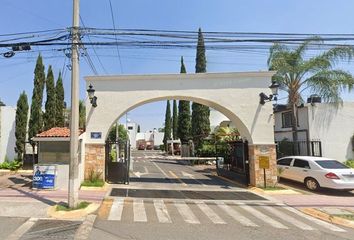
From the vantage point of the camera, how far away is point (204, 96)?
1590cm

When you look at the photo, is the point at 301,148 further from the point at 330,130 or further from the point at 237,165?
the point at 237,165

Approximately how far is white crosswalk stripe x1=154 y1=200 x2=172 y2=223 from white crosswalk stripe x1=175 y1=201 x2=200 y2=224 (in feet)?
1.55

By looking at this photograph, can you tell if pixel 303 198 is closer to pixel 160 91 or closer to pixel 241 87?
pixel 241 87

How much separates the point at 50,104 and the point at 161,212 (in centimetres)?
1643

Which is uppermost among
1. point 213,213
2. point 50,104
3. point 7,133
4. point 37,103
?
point 50,104

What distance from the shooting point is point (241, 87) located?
632 inches

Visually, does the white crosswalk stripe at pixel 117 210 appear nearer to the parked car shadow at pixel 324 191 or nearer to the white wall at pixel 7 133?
the parked car shadow at pixel 324 191

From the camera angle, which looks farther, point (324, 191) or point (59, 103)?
point (59, 103)

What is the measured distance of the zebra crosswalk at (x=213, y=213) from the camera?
9180 mm

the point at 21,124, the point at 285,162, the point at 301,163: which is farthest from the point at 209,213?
the point at 21,124

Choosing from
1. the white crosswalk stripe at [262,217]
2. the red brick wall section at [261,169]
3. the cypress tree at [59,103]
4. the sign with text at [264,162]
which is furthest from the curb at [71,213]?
the cypress tree at [59,103]

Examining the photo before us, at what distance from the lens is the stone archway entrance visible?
15750 mm

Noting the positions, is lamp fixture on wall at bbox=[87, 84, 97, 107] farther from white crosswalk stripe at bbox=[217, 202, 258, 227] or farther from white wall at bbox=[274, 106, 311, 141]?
white wall at bbox=[274, 106, 311, 141]

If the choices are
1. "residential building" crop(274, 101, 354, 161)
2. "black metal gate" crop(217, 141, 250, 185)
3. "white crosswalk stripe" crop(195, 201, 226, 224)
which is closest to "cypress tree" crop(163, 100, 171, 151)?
"black metal gate" crop(217, 141, 250, 185)
